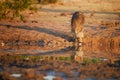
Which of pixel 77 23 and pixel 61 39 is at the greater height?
pixel 77 23

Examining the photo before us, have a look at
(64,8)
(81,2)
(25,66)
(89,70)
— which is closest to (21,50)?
(25,66)

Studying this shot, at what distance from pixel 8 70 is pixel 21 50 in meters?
5.10

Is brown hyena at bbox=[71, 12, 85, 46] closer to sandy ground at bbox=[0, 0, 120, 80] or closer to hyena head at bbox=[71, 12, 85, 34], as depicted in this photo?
hyena head at bbox=[71, 12, 85, 34]

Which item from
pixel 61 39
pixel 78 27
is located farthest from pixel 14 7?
pixel 78 27

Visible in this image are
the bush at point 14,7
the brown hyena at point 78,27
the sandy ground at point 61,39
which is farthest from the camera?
the bush at point 14,7

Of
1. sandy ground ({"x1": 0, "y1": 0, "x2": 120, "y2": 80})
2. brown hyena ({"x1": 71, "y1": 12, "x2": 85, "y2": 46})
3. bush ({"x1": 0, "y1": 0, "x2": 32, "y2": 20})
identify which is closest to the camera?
sandy ground ({"x1": 0, "y1": 0, "x2": 120, "y2": 80})

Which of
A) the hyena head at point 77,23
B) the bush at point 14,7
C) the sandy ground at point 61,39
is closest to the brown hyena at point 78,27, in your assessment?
the hyena head at point 77,23

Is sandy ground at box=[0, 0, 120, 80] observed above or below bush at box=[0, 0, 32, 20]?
below

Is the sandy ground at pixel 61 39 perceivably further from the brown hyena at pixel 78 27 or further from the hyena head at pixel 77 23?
the hyena head at pixel 77 23

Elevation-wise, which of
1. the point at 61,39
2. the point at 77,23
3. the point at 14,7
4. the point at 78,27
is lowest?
the point at 61,39

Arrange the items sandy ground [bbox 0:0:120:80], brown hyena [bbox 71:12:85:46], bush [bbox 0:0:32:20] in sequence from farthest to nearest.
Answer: bush [bbox 0:0:32:20] < brown hyena [bbox 71:12:85:46] < sandy ground [bbox 0:0:120:80]

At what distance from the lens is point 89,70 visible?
49.0 ft

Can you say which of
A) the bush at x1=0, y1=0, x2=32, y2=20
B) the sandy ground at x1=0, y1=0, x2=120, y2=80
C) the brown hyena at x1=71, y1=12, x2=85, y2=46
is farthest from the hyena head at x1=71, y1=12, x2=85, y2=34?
the bush at x1=0, y1=0, x2=32, y2=20

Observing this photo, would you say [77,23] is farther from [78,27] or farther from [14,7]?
[14,7]
